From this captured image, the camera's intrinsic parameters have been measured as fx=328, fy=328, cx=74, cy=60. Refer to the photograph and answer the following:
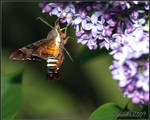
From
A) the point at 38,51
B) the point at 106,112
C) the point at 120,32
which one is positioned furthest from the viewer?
the point at 38,51

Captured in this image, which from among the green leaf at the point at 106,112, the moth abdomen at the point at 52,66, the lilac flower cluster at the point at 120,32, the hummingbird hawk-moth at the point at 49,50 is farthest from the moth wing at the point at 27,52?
the green leaf at the point at 106,112

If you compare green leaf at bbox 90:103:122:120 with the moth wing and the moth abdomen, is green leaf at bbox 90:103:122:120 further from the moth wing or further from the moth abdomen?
the moth wing

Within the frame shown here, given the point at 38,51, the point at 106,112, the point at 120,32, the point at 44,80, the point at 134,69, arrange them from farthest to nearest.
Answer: the point at 44,80 → the point at 38,51 → the point at 120,32 → the point at 106,112 → the point at 134,69

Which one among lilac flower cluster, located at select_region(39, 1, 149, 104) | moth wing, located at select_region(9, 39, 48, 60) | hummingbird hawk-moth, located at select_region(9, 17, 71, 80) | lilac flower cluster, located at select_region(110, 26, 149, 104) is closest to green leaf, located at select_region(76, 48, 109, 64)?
lilac flower cluster, located at select_region(39, 1, 149, 104)

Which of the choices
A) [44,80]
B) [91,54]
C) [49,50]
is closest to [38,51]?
[49,50]

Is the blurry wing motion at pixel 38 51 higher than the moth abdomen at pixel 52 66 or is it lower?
higher

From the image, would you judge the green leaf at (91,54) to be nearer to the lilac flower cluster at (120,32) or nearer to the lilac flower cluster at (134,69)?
the lilac flower cluster at (120,32)

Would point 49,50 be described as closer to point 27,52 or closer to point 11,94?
point 27,52
